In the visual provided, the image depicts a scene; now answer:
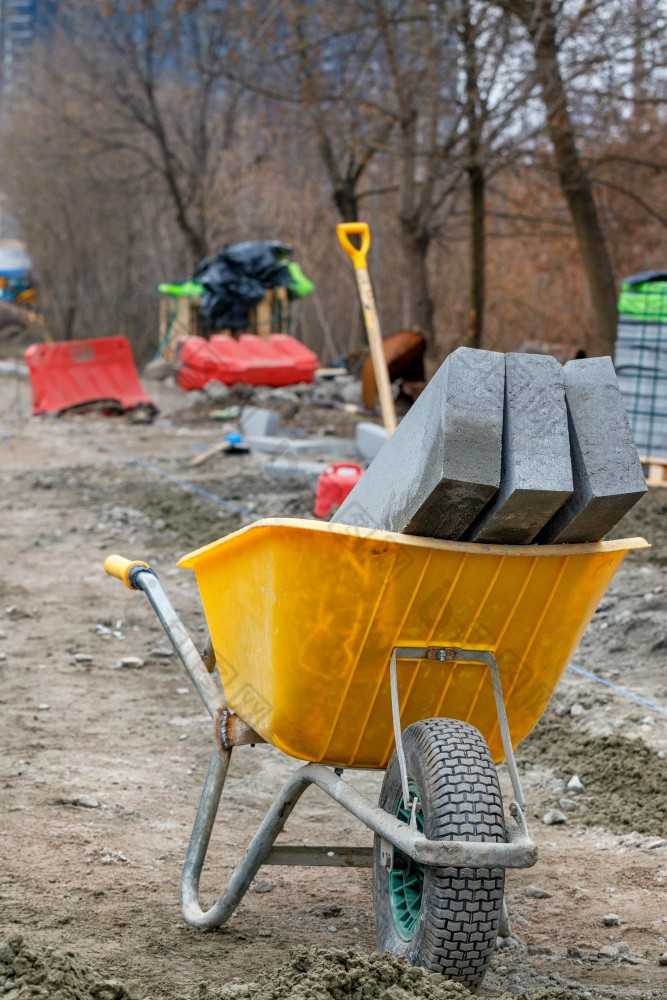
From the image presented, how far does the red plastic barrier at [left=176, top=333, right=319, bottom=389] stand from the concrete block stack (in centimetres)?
1350

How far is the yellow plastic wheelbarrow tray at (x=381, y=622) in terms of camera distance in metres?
2.18

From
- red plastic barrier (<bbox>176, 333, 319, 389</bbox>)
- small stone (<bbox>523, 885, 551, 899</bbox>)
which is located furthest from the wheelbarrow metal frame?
red plastic barrier (<bbox>176, 333, 319, 389</bbox>)

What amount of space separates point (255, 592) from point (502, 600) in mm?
541

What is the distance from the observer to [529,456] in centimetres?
207

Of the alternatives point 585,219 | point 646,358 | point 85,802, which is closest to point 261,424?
point 585,219

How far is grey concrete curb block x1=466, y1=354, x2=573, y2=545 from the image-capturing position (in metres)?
2.05

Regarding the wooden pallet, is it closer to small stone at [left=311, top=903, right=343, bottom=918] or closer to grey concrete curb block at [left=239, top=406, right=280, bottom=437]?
grey concrete curb block at [left=239, top=406, right=280, bottom=437]

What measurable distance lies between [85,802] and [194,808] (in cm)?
35

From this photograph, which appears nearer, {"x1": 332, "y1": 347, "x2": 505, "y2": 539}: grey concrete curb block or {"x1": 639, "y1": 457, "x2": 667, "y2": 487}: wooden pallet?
{"x1": 332, "y1": 347, "x2": 505, "y2": 539}: grey concrete curb block

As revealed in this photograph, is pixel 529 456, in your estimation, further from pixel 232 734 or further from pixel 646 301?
→ pixel 646 301

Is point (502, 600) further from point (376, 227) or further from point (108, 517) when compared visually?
point (376, 227)

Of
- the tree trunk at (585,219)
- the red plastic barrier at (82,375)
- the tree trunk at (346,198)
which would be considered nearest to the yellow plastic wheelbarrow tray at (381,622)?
the tree trunk at (585,219)

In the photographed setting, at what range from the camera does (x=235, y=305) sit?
1795 centimetres

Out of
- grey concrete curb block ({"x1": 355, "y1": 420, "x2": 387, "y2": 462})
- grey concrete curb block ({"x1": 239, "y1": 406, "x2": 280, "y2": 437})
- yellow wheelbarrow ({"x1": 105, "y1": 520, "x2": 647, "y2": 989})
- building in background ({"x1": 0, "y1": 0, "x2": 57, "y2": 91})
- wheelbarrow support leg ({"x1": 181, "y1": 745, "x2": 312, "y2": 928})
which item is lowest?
grey concrete curb block ({"x1": 239, "y1": 406, "x2": 280, "y2": 437})
